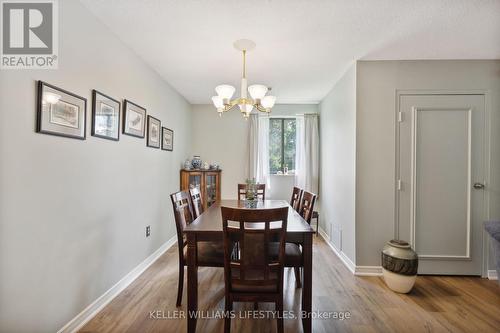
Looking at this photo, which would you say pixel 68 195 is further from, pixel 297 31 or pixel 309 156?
pixel 309 156

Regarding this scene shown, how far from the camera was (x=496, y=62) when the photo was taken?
2334mm

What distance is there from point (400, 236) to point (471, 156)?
44.8 inches

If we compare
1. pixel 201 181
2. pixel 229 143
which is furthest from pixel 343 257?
pixel 229 143

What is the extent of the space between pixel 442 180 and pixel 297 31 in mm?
2202

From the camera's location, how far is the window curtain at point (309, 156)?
397 centimetres

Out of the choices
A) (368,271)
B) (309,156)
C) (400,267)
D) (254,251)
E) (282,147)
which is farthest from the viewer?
(282,147)

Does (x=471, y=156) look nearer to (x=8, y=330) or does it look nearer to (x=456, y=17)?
(x=456, y=17)

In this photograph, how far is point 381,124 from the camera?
2387mm

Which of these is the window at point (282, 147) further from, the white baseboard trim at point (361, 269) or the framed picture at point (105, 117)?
the framed picture at point (105, 117)

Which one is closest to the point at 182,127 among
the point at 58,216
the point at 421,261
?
the point at 58,216

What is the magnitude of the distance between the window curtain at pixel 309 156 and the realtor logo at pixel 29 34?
3.49 metres

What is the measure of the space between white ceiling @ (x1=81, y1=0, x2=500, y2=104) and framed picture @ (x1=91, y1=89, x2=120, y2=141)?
2.09 ft

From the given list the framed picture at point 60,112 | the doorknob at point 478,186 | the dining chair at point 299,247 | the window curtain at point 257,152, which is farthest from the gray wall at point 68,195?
the doorknob at point 478,186

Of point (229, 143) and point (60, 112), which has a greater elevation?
point (229, 143)
